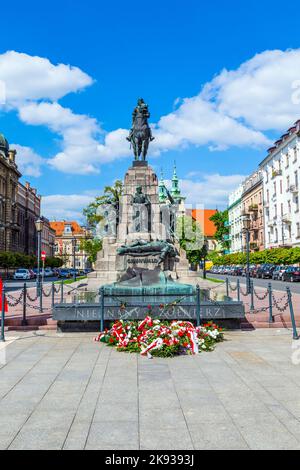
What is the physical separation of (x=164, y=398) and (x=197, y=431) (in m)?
1.32

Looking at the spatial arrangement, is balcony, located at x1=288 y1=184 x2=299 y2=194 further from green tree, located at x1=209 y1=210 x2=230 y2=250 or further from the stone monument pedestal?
green tree, located at x1=209 y1=210 x2=230 y2=250

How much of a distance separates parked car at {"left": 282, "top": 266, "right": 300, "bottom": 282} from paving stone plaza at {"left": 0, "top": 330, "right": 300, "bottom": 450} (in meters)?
33.4

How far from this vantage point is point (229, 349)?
9609 mm

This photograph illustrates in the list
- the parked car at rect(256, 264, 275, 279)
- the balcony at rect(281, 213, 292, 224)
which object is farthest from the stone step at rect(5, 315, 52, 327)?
the balcony at rect(281, 213, 292, 224)

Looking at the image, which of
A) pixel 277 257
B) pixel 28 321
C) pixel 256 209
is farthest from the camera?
pixel 256 209

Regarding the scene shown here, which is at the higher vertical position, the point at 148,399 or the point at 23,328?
the point at 23,328

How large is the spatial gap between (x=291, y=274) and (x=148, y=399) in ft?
127

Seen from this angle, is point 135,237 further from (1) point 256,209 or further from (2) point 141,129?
(1) point 256,209

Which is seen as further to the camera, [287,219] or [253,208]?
[253,208]

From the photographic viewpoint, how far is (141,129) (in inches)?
1059

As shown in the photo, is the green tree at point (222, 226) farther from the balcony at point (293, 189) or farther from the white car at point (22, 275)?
the white car at point (22, 275)

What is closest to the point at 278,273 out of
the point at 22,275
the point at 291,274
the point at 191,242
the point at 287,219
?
the point at 291,274

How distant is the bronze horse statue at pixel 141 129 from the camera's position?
2692 centimetres

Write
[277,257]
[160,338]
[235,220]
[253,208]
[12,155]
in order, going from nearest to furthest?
[160,338] < [277,257] < [253,208] < [12,155] < [235,220]
